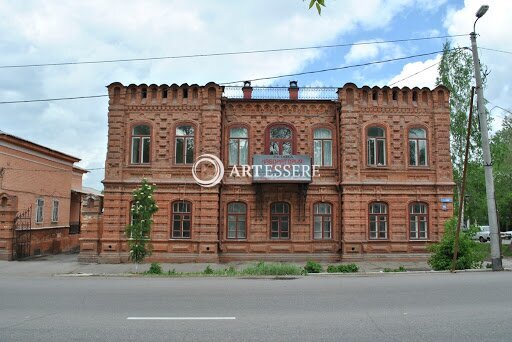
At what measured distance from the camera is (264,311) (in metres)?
8.67

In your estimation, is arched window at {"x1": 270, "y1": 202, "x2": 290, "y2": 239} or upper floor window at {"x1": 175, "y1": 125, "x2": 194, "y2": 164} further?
arched window at {"x1": 270, "y1": 202, "x2": 290, "y2": 239}

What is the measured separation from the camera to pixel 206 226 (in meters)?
21.5

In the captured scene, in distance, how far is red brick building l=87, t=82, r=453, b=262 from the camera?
71.1ft

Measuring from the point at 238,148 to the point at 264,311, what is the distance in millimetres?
14502

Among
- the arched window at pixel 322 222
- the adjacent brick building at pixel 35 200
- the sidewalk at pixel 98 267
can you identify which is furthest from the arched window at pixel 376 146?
the adjacent brick building at pixel 35 200

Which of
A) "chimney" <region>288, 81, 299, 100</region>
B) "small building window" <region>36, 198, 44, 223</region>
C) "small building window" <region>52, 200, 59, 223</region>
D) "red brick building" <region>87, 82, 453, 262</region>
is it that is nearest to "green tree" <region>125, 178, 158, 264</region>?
"red brick building" <region>87, 82, 453, 262</region>

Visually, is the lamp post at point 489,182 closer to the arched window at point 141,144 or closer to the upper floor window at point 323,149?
the upper floor window at point 323,149

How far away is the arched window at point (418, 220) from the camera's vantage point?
22266 millimetres

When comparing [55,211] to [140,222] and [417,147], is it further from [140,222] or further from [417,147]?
[417,147]

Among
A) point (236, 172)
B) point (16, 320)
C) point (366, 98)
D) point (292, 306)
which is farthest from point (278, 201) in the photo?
point (16, 320)

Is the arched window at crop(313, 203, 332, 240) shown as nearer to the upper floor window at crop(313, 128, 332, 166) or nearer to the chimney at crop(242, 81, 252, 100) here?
the upper floor window at crop(313, 128, 332, 166)

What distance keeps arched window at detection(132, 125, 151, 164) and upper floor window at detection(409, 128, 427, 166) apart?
1299cm

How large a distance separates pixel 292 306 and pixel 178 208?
44.2 ft

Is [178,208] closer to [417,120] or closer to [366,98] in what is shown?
[366,98]
